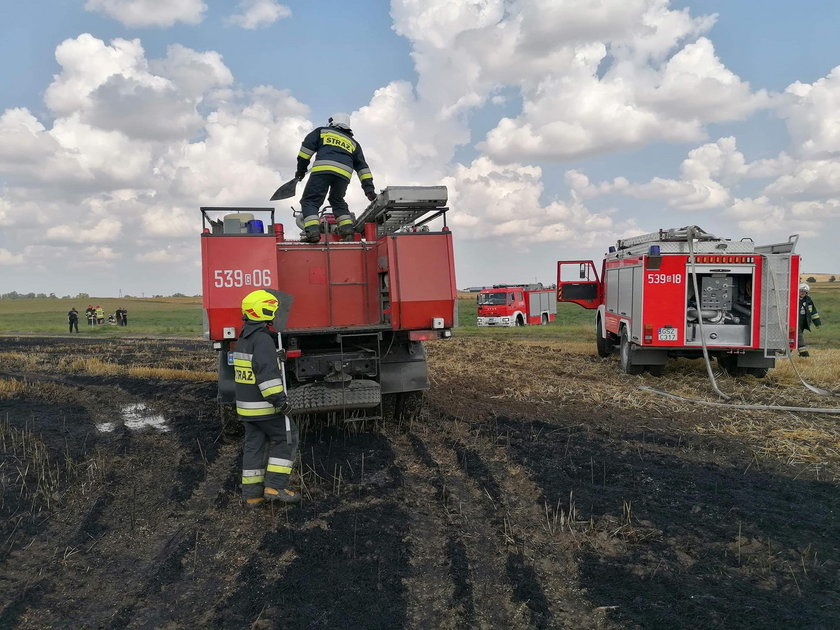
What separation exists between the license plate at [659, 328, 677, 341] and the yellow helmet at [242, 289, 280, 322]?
25.7ft

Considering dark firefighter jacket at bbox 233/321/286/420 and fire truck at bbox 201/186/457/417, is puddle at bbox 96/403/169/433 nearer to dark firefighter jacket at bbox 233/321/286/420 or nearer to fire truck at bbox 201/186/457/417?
fire truck at bbox 201/186/457/417

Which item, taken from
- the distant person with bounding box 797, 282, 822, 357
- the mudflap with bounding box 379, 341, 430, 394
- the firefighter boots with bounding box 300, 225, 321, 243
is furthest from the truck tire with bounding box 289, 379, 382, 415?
the distant person with bounding box 797, 282, 822, 357

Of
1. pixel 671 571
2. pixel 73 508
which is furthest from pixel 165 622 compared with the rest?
A: pixel 671 571

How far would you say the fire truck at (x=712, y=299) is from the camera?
1050 cm

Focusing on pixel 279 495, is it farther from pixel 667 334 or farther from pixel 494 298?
pixel 494 298

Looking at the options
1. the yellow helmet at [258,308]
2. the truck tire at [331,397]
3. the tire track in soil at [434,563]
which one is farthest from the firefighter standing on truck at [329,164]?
the tire track in soil at [434,563]

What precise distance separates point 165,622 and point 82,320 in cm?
5706

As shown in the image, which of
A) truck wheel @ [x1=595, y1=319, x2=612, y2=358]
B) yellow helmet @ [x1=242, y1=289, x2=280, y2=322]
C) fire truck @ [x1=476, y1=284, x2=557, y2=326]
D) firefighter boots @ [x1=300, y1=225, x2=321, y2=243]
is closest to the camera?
yellow helmet @ [x1=242, y1=289, x2=280, y2=322]

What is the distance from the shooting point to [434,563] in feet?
13.0

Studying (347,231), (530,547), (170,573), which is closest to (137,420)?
(347,231)

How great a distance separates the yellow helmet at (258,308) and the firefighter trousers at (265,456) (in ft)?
2.86

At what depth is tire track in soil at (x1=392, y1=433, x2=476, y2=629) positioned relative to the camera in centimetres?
338

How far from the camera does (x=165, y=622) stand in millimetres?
3383

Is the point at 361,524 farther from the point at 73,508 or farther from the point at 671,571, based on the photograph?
the point at 73,508
